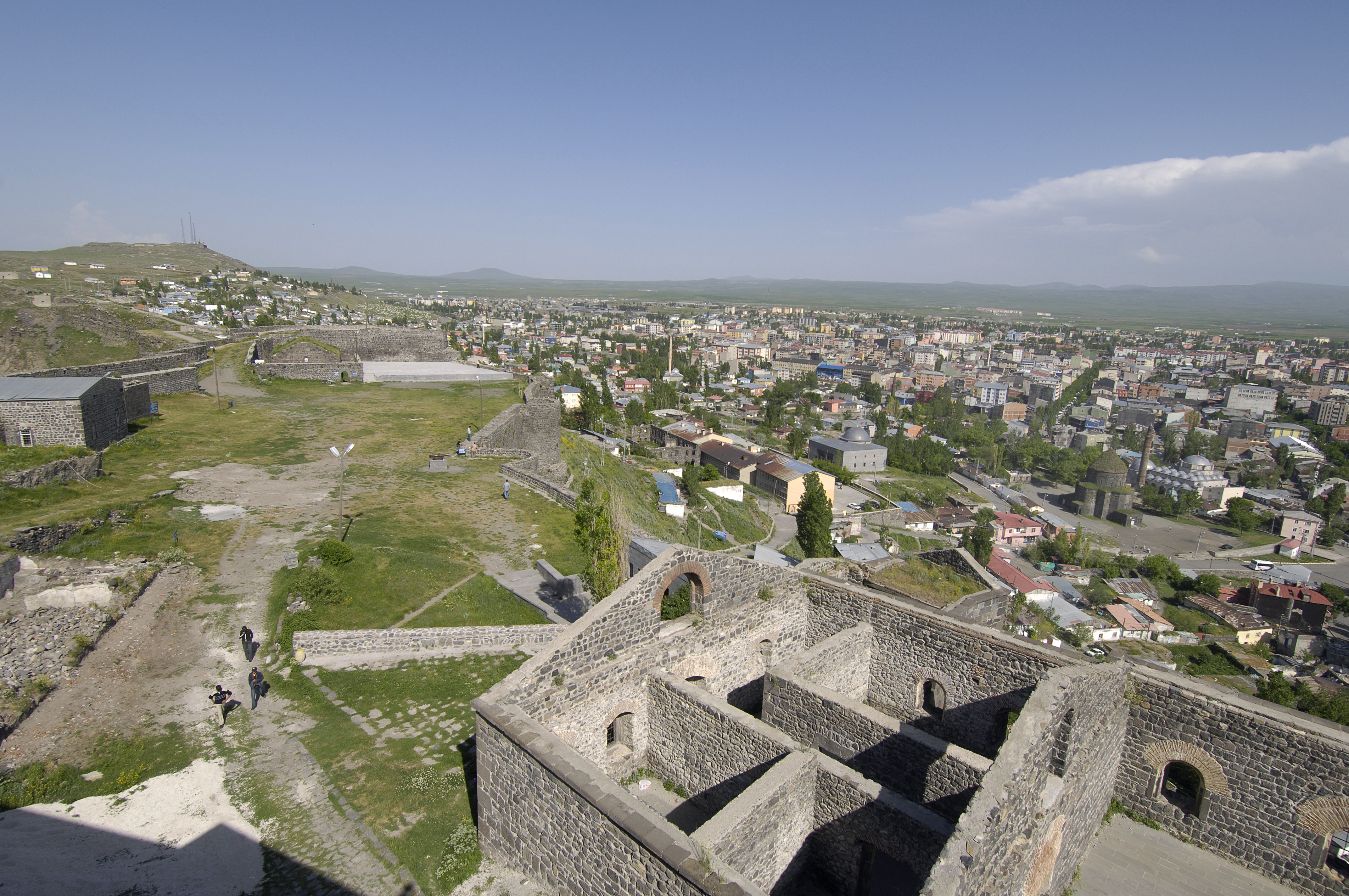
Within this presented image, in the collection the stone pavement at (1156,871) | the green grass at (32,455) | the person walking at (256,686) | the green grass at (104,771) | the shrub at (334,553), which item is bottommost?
the stone pavement at (1156,871)

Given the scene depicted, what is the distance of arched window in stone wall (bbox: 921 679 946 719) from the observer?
382 inches

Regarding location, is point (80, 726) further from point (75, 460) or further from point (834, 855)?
point (75, 460)

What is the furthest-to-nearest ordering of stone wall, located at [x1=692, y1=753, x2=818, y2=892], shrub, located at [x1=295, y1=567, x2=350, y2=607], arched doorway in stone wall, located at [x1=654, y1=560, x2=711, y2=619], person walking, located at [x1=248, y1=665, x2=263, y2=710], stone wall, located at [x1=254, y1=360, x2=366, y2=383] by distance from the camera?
stone wall, located at [x1=254, y1=360, x2=366, y2=383], shrub, located at [x1=295, y1=567, x2=350, y2=607], person walking, located at [x1=248, y1=665, x2=263, y2=710], arched doorway in stone wall, located at [x1=654, y1=560, x2=711, y2=619], stone wall, located at [x1=692, y1=753, x2=818, y2=892]

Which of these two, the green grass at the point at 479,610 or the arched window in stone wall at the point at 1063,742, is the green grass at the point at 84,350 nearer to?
the green grass at the point at 479,610

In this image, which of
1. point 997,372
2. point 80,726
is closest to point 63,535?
point 80,726

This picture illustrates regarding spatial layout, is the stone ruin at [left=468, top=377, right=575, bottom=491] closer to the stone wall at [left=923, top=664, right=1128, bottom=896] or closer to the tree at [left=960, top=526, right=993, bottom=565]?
the stone wall at [left=923, top=664, right=1128, bottom=896]

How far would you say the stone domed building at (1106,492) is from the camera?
78000mm

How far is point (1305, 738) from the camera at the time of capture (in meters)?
7.35

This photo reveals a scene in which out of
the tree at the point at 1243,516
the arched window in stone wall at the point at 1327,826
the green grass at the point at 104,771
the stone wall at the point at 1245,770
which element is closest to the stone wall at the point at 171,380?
the green grass at the point at 104,771

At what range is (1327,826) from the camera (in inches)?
289

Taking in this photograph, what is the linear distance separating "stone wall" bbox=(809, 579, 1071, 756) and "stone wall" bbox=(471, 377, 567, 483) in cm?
1400

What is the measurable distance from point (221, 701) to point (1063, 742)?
35.0ft

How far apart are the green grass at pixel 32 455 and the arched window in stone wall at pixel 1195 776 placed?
75.7ft

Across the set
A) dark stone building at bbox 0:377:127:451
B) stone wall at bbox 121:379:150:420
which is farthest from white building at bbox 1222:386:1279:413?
dark stone building at bbox 0:377:127:451
